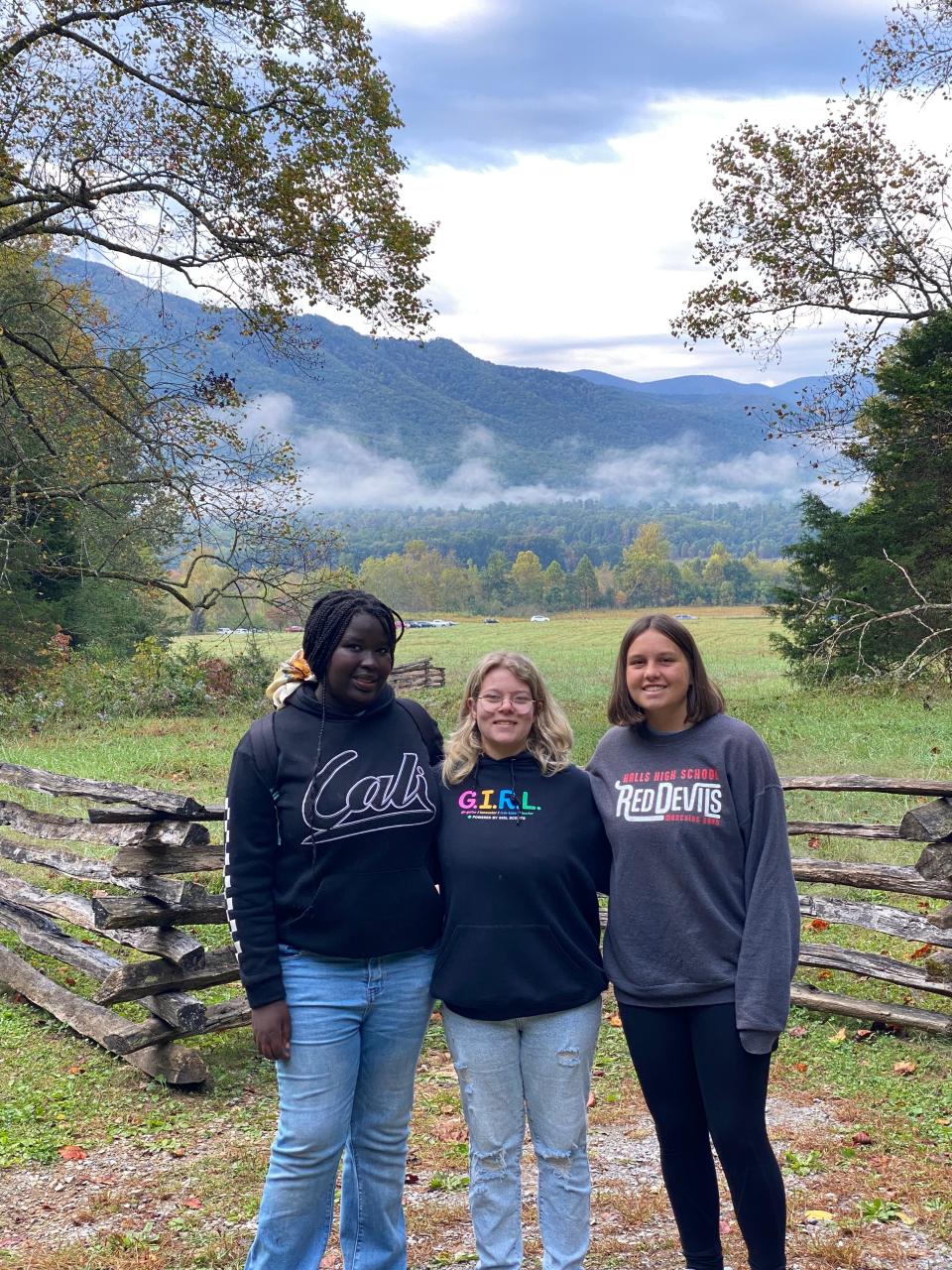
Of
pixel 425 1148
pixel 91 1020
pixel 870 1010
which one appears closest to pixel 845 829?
pixel 870 1010

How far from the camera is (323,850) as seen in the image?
117 inches

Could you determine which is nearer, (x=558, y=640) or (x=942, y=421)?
(x=942, y=421)

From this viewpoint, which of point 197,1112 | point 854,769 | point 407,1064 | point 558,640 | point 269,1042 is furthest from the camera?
point 558,640

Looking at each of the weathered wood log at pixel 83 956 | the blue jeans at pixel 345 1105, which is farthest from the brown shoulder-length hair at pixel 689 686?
the weathered wood log at pixel 83 956

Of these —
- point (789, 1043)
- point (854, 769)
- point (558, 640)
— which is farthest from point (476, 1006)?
point (558, 640)

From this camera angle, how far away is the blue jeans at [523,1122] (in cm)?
298

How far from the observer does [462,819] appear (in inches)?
121

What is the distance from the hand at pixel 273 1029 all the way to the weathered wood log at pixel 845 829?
A: 372 cm

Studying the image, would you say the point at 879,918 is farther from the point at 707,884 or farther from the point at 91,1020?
the point at 91,1020

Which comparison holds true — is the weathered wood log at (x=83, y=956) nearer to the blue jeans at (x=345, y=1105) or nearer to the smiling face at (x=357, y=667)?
the blue jeans at (x=345, y=1105)

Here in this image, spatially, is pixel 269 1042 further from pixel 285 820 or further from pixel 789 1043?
pixel 789 1043

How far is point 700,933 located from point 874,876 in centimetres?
321

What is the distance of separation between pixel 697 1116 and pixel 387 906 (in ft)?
3.46

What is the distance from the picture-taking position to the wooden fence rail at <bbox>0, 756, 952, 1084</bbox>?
523 cm
